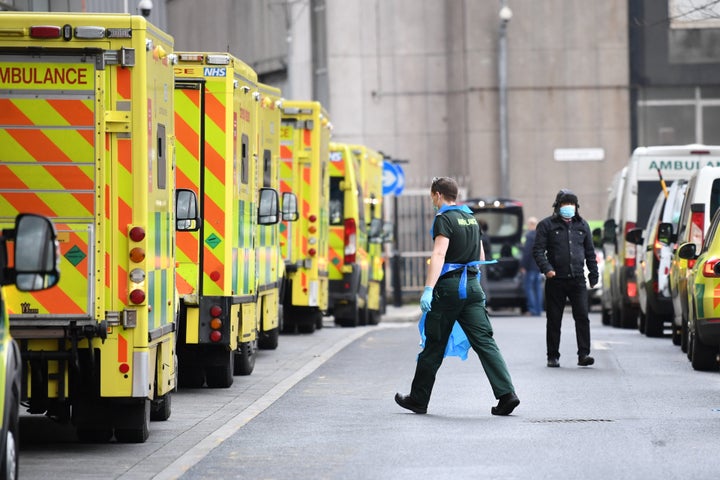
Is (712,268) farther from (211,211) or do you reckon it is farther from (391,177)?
(391,177)

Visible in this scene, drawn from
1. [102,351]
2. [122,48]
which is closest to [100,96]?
[122,48]

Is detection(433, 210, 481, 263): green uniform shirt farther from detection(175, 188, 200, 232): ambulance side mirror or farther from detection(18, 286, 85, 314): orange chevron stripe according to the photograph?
detection(18, 286, 85, 314): orange chevron stripe

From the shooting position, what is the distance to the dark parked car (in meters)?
36.0

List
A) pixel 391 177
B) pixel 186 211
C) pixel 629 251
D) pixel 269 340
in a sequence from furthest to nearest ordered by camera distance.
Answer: pixel 391 177 → pixel 629 251 → pixel 269 340 → pixel 186 211

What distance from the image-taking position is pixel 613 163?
43.1 m

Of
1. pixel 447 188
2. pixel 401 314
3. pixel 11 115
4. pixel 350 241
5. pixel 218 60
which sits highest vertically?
pixel 218 60

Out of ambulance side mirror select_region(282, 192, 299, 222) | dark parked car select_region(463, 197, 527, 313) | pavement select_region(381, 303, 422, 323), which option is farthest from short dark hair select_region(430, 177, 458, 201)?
dark parked car select_region(463, 197, 527, 313)

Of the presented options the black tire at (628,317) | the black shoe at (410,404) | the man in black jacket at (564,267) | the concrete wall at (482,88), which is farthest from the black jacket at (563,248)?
the concrete wall at (482,88)

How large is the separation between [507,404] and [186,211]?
3.04m

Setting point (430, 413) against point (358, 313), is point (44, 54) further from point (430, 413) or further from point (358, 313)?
point (358, 313)

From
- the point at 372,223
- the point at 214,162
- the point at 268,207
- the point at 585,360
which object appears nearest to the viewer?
the point at 214,162

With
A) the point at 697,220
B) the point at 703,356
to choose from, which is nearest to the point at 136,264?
the point at 703,356

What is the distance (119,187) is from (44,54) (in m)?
0.98

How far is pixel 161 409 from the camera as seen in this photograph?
13719mm
